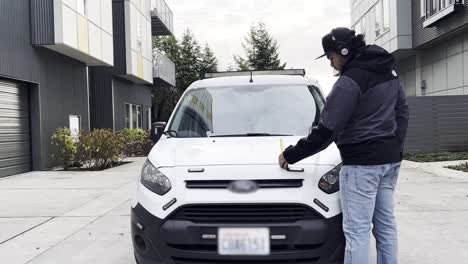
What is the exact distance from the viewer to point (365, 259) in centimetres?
345

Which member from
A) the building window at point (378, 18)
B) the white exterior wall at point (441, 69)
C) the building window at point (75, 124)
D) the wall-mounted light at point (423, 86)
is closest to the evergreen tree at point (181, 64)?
the building window at point (378, 18)

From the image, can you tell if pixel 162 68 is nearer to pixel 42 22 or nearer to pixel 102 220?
pixel 42 22

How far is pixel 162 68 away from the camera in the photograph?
3053 centimetres

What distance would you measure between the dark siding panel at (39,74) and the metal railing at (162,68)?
10614 mm

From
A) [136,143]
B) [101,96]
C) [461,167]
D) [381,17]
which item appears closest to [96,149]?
[136,143]

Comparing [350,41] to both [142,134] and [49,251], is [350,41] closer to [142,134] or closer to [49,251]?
[49,251]

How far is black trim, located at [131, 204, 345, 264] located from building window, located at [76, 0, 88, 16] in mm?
14128

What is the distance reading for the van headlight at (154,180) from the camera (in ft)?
12.1

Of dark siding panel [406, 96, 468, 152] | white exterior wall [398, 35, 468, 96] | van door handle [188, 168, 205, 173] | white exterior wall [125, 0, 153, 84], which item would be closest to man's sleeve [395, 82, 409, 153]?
van door handle [188, 168, 205, 173]

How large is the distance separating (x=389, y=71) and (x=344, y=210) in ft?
3.26

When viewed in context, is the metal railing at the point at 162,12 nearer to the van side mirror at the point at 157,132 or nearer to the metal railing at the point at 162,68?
the metal railing at the point at 162,68

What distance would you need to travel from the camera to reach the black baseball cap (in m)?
3.42

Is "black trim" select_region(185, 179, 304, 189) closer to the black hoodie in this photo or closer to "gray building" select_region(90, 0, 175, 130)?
the black hoodie

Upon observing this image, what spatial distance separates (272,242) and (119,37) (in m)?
20.6
